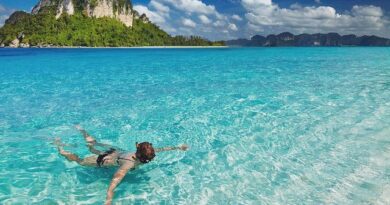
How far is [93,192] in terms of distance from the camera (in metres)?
7.53

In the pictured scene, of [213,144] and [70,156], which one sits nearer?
[70,156]

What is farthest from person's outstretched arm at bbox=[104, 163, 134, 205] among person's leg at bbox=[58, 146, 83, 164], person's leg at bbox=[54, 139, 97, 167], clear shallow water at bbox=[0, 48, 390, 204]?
person's leg at bbox=[58, 146, 83, 164]

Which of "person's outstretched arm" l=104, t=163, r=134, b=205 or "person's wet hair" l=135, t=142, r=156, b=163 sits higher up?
"person's wet hair" l=135, t=142, r=156, b=163

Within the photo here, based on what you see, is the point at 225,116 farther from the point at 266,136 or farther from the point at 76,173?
the point at 76,173

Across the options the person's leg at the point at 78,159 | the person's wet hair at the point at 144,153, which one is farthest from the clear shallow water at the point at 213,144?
the person's wet hair at the point at 144,153

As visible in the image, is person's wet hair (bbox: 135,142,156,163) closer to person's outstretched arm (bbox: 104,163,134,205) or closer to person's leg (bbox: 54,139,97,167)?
person's outstretched arm (bbox: 104,163,134,205)

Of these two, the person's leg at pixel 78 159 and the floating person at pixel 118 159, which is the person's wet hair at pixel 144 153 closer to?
the floating person at pixel 118 159

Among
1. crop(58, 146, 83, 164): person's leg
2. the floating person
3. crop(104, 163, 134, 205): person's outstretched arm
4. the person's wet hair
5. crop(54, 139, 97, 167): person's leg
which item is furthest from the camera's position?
crop(58, 146, 83, 164): person's leg

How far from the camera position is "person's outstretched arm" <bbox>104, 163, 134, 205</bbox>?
6682mm

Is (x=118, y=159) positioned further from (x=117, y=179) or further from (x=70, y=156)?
(x=70, y=156)

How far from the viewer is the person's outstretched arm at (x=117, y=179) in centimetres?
668

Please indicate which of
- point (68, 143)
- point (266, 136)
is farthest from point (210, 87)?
point (68, 143)

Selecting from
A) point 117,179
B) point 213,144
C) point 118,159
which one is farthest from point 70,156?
point 213,144

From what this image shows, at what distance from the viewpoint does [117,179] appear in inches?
287
